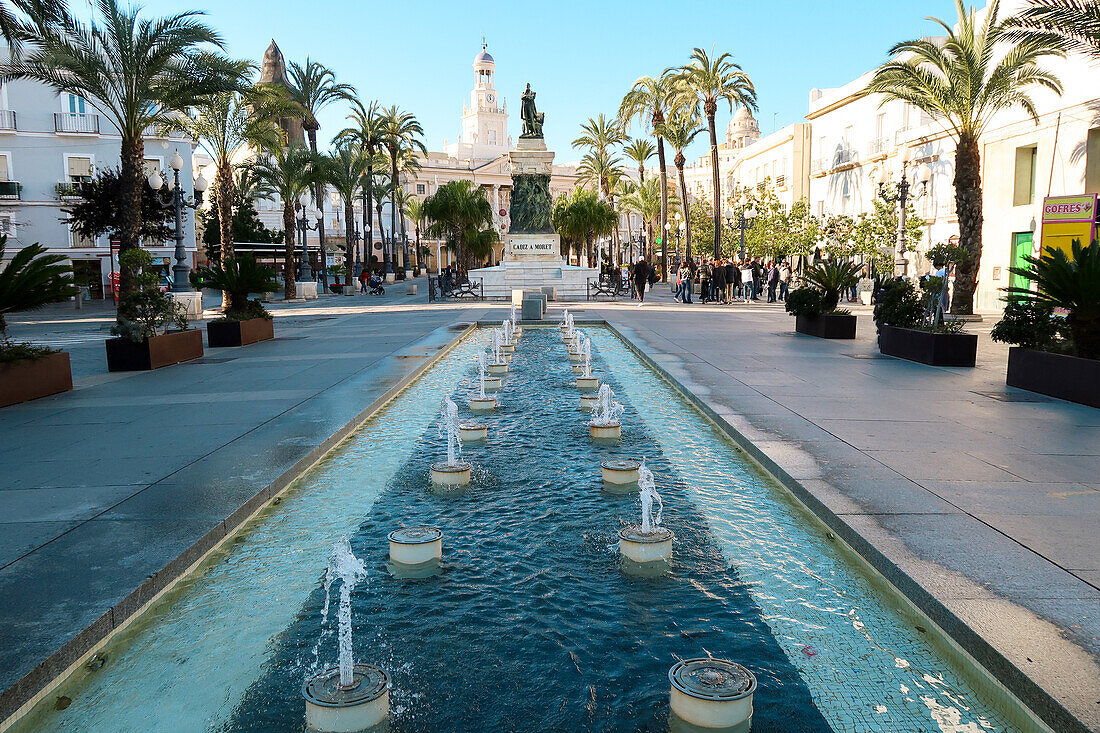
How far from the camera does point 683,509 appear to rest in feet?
17.1

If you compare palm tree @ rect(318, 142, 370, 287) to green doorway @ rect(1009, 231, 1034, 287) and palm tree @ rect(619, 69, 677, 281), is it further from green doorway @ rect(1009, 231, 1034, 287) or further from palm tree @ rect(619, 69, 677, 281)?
green doorway @ rect(1009, 231, 1034, 287)

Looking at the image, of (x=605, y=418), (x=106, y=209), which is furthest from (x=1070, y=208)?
(x=106, y=209)

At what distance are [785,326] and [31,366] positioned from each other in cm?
1496

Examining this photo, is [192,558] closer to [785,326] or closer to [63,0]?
[63,0]

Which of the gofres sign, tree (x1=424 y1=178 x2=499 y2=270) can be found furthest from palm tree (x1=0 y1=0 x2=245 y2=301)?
tree (x1=424 y1=178 x2=499 y2=270)

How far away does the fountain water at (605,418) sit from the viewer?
23.2 ft

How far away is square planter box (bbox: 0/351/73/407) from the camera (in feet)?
29.5

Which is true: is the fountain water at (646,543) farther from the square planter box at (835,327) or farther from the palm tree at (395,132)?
the palm tree at (395,132)

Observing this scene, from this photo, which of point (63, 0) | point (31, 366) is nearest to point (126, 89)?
point (63, 0)

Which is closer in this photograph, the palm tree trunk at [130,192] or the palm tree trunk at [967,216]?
the palm tree trunk at [130,192]

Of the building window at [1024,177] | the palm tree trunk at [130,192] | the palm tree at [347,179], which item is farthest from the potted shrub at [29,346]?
the palm tree at [347,179]

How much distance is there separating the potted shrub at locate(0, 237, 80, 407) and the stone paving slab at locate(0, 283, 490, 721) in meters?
0.26

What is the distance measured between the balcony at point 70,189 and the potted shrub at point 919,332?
34419 millimetres

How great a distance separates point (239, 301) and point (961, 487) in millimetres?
13514
